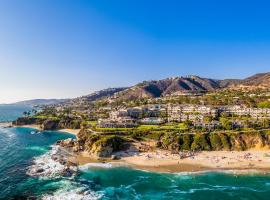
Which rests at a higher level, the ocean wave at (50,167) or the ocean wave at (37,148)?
the ocean wave at (37,148)

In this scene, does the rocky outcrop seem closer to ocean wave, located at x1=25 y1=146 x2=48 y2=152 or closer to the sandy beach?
the sandy beach

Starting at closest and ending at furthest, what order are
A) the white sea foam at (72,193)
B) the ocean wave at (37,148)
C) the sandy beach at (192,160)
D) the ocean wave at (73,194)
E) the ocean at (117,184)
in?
1. the ocean wave at (73,194)
2. the white sea foam at (72,193)
3. the ocean at (117,184)
4. the sandy beach at (192,160)
5. the ocean wave at (37,148)

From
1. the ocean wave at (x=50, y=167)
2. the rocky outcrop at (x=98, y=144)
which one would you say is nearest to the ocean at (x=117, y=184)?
the ocean wave at (x=50, y=167)

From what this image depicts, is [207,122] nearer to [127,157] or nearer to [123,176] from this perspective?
[127,157]

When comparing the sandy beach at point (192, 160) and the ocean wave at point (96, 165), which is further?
the ocean wave at point (96, 165)

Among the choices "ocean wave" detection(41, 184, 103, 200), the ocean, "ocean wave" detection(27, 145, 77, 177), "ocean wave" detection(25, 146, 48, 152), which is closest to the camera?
"ocean wave" detection(41, 184, 103, 200)

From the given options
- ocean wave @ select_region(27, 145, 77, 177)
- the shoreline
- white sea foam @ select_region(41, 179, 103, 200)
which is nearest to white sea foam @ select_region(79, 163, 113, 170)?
the shoreline

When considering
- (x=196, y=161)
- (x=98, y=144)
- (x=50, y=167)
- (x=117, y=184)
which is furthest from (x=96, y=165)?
(x=196, y=161)

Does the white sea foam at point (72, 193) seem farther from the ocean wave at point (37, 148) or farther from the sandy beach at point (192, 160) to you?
the ocean wave at point (37, 148)
